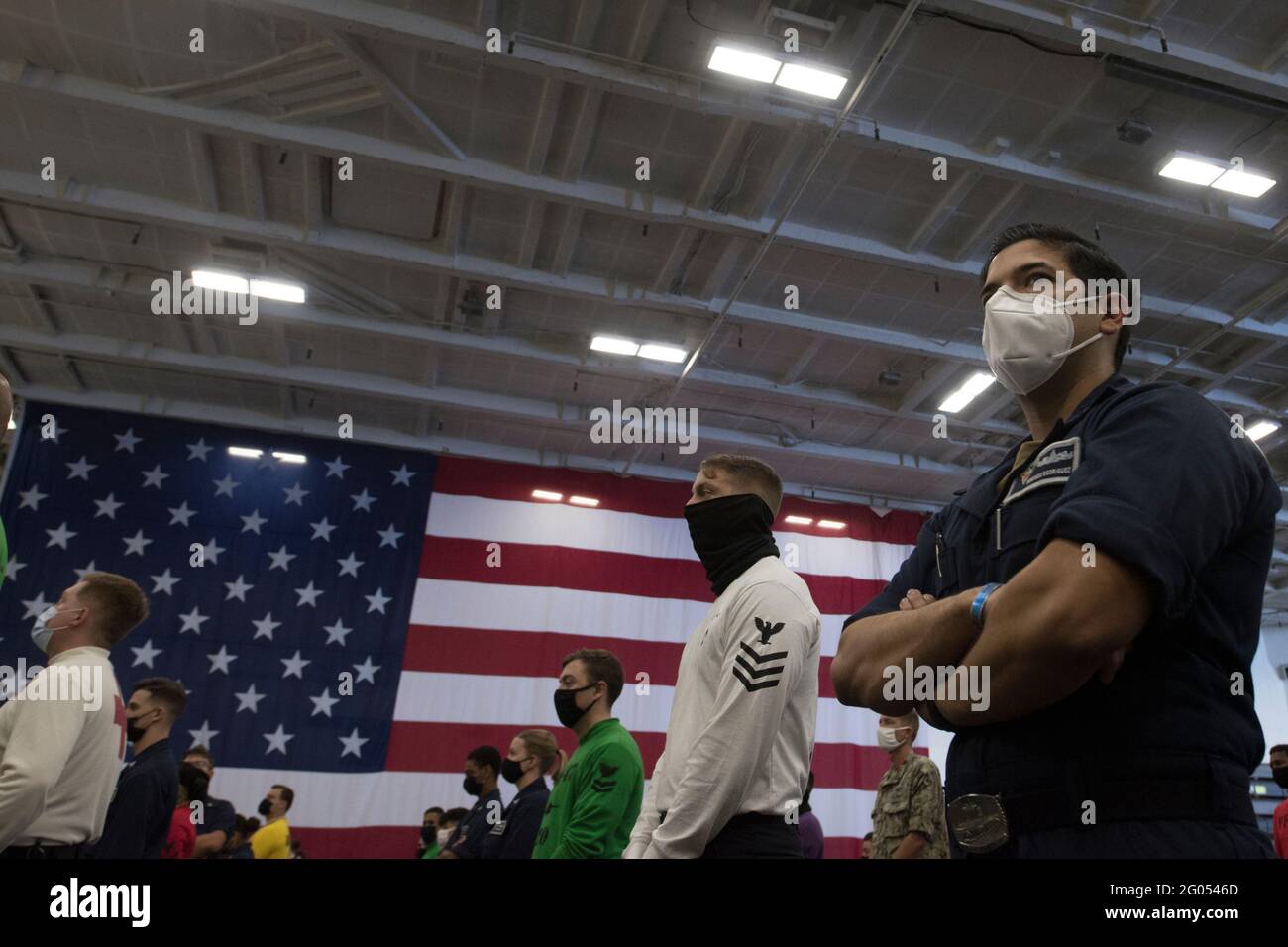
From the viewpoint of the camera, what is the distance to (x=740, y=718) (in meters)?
1.57

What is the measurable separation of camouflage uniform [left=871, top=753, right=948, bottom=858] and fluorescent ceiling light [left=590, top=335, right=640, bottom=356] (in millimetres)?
5481

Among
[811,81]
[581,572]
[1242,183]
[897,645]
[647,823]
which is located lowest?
[647,823]

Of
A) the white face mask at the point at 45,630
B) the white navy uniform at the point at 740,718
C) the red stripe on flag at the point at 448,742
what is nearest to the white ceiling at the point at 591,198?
the red stripe on flag at the point at 448,742

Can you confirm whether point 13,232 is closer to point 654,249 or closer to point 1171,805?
Answer: point 654,249

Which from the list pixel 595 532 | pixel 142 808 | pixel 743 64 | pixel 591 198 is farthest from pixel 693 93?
pixel 595 532

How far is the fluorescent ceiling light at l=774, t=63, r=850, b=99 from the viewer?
5.16 metres

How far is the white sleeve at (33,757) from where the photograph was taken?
1.83 meters

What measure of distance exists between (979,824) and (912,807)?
297 centimetres

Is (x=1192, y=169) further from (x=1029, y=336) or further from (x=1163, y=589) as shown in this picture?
(x=1163, y=589)

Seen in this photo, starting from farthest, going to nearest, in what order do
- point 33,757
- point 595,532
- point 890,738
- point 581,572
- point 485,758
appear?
point 595,532
point 581,572
point 485,758
point 890,738
point 33,757
